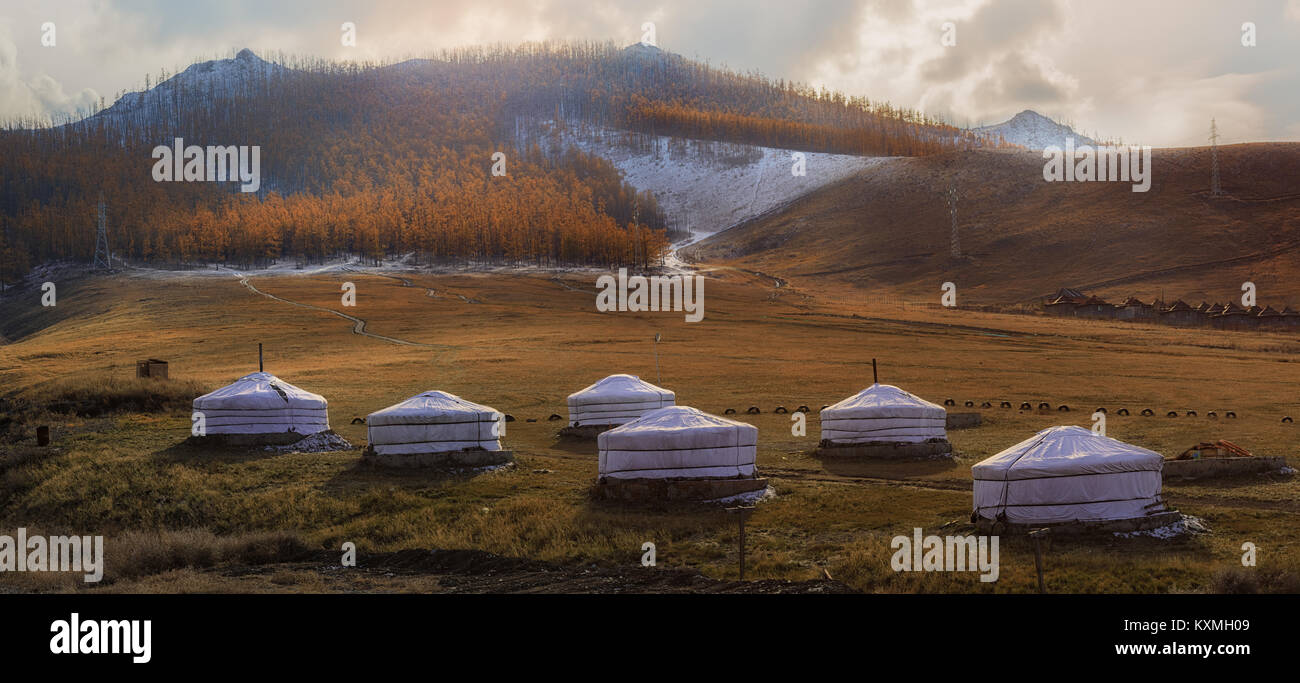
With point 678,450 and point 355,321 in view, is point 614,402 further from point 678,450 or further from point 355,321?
point 355,321

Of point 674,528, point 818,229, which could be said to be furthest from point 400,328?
point 818,229

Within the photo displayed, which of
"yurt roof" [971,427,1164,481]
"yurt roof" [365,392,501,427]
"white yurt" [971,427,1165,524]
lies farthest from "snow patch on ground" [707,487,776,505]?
"yurt roof" [365,392,501,427]

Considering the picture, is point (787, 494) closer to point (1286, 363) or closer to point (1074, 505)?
point (1074, 505)

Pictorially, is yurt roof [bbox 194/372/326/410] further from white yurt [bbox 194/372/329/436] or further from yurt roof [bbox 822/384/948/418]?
yurt roof [bbox 822/384/948/418]

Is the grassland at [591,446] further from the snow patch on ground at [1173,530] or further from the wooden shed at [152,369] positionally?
the wooden shed at [152,369]

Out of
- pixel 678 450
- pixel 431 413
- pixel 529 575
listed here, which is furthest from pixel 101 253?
pixel 529 575
